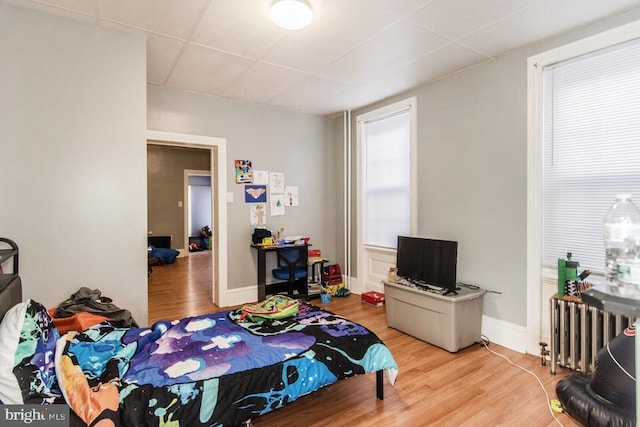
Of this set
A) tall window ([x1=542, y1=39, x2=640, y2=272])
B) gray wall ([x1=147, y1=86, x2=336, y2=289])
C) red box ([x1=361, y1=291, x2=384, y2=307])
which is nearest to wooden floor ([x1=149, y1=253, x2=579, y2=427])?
red box ([x1=361, y1=291, x2=384, y2=307])

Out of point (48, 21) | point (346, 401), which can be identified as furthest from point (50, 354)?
point (48, 21)

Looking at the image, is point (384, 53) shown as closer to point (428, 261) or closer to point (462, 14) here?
point (462, 14)

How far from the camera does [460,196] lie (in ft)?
11.1

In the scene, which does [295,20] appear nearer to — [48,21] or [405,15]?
[405,15]

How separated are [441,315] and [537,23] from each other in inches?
98.2

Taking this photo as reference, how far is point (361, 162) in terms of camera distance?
15.4ft

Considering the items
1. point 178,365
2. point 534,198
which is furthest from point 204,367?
point 534,198

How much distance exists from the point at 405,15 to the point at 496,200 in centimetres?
184

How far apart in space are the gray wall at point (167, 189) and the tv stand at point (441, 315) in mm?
6887

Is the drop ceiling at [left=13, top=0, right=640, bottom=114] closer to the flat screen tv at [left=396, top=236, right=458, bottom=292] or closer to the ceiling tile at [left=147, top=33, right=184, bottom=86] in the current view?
the ceiling tile at [left=147, top=33, right=184, bottom=86]

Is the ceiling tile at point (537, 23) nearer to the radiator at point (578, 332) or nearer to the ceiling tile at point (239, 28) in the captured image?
the ceiling tile at point (239, 28)

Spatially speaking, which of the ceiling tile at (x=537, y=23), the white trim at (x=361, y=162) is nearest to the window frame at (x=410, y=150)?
the white trim at (x=361, y=162)

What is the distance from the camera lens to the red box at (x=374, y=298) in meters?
4.21

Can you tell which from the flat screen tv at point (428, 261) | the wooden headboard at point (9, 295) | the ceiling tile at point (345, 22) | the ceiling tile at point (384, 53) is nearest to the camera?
the wooden headboard at point (9, 295)
